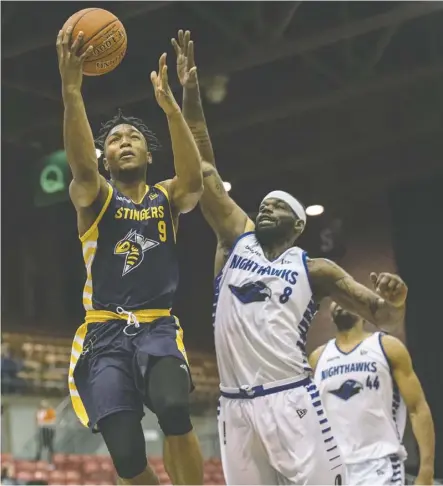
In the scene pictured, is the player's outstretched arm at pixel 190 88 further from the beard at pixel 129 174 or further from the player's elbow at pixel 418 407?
the player's elbow at pixel 418 407

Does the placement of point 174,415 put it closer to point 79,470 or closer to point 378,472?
point 378,472

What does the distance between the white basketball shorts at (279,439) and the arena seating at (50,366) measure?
598 centimetres

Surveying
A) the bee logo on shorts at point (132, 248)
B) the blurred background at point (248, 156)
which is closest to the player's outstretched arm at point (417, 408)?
the bee logo on shorts at point (132, 248)

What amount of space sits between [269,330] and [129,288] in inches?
32.0

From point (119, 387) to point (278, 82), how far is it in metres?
7.55

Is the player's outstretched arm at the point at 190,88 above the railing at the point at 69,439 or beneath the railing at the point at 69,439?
above

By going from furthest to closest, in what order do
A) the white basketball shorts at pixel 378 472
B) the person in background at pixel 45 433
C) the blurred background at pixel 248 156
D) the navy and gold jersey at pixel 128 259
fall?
1. the person in background at pixel 45 433
2. the blurred background at pixel 248 156
3. the white basketball shorts at pixel 378 472
4. the navy and gold jersey at pixel 128 259

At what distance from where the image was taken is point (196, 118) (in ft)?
13.1

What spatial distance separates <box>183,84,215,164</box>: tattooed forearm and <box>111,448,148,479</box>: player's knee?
163cm

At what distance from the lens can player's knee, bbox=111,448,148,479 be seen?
9.45ft

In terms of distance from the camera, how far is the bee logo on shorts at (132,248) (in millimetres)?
3139

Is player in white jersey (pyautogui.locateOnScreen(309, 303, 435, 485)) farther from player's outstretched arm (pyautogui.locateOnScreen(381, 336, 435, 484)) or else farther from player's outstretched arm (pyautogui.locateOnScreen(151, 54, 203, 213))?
player's outstretched arm (pyautogui.locateOnScreen(151, 54, 203, 213))

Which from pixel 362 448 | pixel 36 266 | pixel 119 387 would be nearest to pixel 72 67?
pixel 119 387

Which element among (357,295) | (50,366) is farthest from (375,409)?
(50,366)
